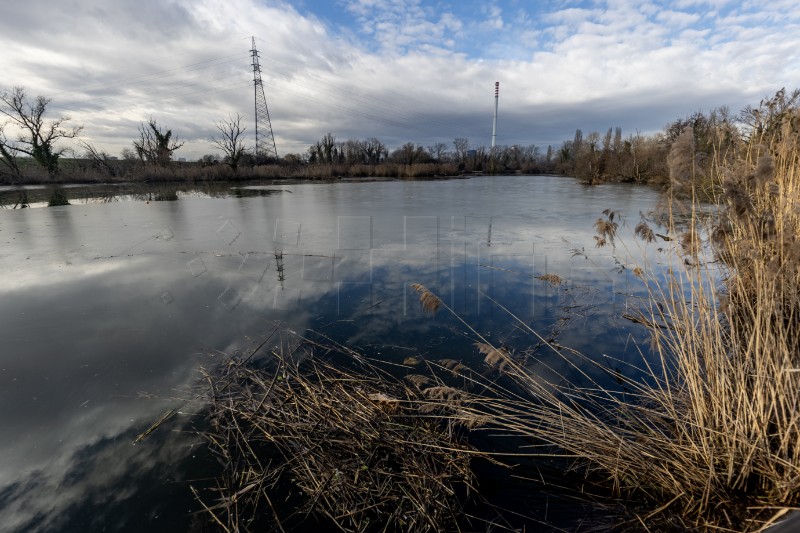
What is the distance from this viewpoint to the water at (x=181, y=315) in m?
2.25

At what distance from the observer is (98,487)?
217 cm

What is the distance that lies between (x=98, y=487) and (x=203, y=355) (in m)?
1.46

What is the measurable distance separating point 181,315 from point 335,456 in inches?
124

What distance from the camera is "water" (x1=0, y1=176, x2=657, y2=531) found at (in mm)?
2254

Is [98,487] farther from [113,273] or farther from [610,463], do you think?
[113,273]

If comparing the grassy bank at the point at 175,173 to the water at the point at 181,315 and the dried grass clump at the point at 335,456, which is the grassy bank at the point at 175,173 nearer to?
the water at the point at 181,315

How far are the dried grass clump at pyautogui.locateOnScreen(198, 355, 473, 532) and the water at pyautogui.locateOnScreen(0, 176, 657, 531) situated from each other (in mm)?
275

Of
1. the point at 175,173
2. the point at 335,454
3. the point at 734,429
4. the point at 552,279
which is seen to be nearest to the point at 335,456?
the point at 335,454

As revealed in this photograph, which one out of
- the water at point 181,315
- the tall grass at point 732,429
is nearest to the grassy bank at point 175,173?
the water at point 181,315

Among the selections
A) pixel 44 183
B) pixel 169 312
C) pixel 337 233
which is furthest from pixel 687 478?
pixel 44 183

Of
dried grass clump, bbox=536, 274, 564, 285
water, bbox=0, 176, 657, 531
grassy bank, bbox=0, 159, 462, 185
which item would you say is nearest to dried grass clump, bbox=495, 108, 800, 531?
water, bbox=0, 176, 657, 531

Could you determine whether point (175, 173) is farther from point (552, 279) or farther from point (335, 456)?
point (335, 456)

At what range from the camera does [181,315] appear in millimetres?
4395

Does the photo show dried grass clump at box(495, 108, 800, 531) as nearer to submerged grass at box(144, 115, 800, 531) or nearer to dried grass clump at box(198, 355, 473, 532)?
submerged grass at box(144, 115, 800, 531)
